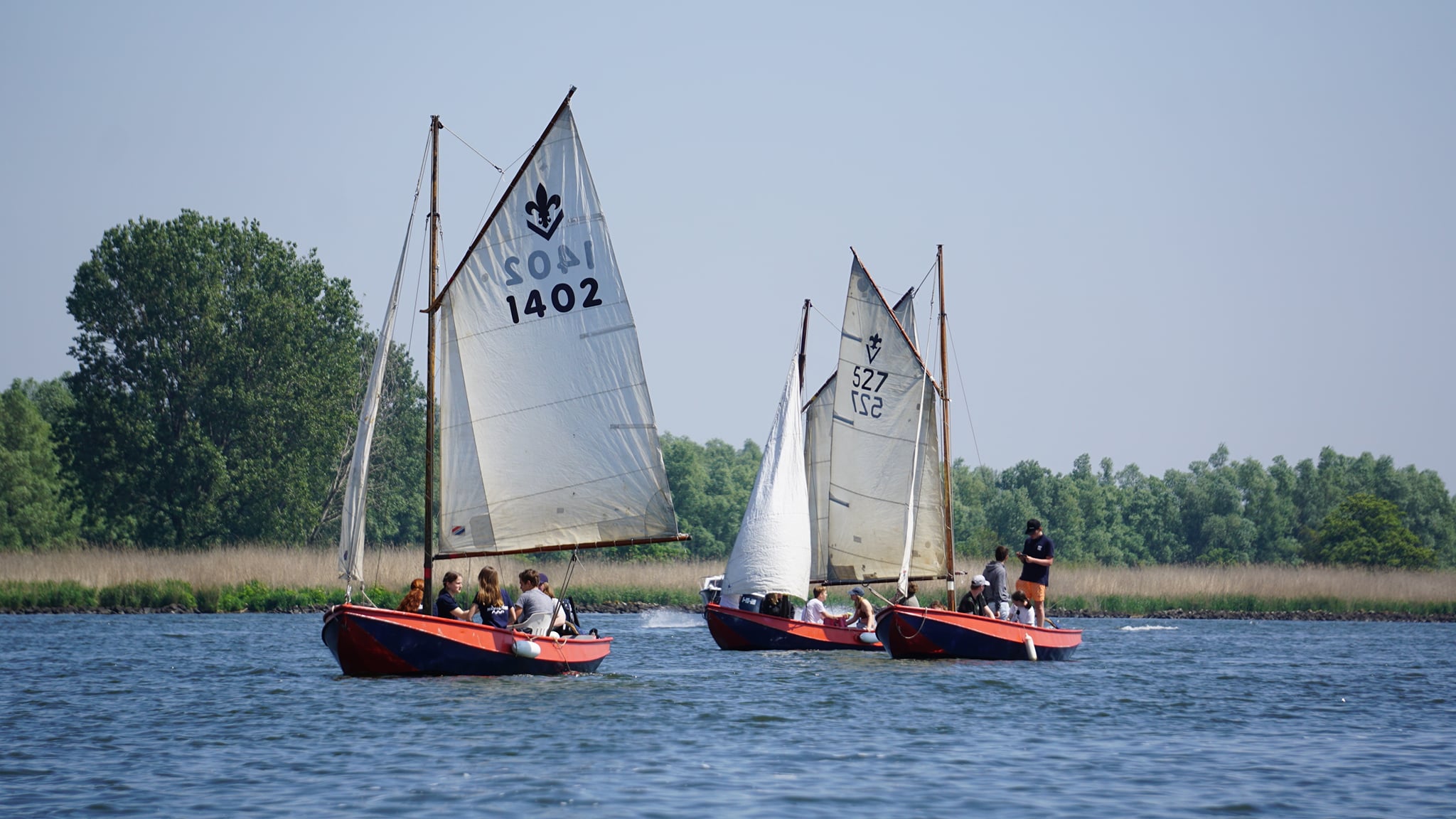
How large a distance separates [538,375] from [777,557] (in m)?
13.0

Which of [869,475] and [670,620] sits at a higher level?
[869,475]

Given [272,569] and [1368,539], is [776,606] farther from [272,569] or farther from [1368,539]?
[1368,539]

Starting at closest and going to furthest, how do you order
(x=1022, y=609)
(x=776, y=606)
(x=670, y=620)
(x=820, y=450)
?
(x=1022, y=609), (x=776, y=606), (x=820, y=450), (x=670, y=620)

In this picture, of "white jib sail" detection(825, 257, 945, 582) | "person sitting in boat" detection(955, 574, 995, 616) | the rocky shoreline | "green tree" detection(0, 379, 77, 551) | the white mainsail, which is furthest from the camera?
"green tree" detection(0, 379, 77, 551)

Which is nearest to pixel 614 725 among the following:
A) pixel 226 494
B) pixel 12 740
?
pixel 12 740

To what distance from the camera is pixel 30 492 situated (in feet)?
323

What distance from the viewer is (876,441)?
143 ft

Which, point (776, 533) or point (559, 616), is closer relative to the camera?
point (559, 616)

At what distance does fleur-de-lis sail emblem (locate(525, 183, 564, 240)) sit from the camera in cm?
2967

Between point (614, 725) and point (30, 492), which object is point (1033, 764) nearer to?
point (614, 725)

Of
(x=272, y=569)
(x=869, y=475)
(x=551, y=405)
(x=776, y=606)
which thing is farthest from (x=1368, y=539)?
(x=551, y=405)

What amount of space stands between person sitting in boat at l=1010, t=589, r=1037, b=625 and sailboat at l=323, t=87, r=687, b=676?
11.5m

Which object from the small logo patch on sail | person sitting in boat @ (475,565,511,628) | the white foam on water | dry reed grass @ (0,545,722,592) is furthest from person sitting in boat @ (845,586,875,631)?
dry reed grass @ (0,545,722,592)

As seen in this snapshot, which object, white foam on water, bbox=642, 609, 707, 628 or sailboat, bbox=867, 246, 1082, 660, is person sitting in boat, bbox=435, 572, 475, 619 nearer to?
sailboat, bbox=867, 246, 1082, 660
